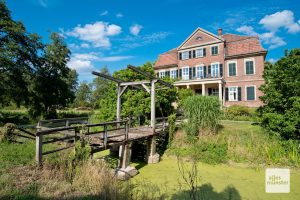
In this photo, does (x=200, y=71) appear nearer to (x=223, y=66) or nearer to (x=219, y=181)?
(x=223, y=66)

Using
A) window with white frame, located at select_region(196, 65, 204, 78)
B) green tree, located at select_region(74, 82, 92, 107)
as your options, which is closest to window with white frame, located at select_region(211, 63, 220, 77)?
window with white frame, located at select_region(196, 65, 204, 78)

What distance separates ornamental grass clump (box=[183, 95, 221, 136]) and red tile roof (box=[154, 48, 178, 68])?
58.7ft

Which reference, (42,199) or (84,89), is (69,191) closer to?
(42,199)

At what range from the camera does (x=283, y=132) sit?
946 cm

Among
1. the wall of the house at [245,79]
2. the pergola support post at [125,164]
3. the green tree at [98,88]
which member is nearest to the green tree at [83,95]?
the green tree at [98,88]

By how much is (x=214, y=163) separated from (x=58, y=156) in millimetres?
6590

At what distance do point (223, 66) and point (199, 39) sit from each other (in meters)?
4.68

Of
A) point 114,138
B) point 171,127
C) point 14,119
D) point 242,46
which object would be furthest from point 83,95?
point 114,138

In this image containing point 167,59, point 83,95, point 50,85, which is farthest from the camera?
point 83,95

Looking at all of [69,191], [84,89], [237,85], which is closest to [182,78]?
[237,85]

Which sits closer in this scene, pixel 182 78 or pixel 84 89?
pixel 182 78

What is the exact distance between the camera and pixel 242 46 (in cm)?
2366

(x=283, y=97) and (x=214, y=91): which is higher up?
(x=214, y=91)

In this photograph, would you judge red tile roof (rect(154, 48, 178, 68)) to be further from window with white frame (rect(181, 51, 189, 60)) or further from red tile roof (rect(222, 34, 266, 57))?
red tile roof (rect(222, 34, 266, 57))
